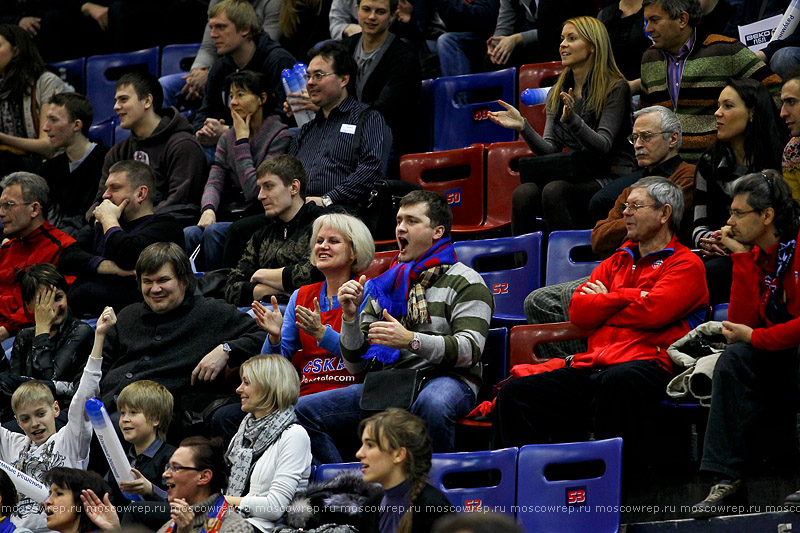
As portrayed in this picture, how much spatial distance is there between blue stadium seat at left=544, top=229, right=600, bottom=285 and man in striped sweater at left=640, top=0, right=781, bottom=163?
2.07 feet


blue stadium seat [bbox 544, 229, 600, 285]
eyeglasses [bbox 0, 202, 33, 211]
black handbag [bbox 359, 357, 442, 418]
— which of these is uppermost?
blue stadium seat [bbox 544, 229, 600, 285]

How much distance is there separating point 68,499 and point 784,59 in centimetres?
373

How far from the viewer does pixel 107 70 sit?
28.4ft

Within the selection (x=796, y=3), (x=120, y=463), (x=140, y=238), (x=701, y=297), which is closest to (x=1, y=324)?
(x=140, y=238)

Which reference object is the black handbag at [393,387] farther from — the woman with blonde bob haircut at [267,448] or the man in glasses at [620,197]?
the man in glasses at [620,197]

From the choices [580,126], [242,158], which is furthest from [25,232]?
[580,126]

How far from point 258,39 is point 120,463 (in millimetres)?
3648

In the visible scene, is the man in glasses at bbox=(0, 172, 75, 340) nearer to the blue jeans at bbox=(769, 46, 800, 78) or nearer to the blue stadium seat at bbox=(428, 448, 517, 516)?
the blue stadium seat at bbox=(428, 448, 517, 516)

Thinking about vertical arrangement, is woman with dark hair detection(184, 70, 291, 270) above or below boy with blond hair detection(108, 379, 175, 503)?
above

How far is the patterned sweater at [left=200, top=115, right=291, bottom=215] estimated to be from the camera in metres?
6.53

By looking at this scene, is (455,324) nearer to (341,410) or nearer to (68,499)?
(341,410)

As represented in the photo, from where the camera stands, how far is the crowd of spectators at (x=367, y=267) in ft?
13.8

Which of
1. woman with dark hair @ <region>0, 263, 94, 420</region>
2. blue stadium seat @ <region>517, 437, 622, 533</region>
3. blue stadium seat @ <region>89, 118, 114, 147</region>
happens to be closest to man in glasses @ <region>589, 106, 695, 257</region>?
blue stadium seat @ <region>517, 437, 622, 533</region>

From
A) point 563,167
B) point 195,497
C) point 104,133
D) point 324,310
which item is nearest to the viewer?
point 195,497
